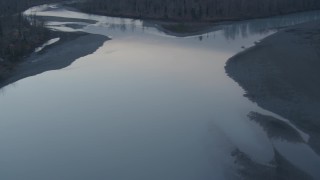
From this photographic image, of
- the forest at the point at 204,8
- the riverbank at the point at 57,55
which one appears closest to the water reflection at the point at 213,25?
the forest at the point at 204,8

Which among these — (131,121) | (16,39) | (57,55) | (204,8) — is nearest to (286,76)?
(131,121)

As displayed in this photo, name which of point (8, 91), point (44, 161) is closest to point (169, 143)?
point (44, 161)

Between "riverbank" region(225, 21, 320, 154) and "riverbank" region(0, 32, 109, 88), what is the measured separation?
11451 mm

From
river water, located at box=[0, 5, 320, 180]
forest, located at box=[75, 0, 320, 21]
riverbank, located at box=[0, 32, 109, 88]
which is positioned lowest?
river water, located at box=[0, 5, 320, 180]

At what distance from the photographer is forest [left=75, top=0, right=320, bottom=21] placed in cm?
5032

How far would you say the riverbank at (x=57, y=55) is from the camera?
2750 cm

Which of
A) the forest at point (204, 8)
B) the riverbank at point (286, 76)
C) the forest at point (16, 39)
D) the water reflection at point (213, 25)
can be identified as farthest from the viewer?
the forest at point (204, 8)

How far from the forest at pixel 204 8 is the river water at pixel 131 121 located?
1754 centimetres

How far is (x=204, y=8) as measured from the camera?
52406 mm

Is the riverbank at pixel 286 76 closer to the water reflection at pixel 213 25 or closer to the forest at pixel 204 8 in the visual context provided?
the water reflection at pixel 213 25

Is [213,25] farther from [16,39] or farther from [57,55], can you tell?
[16,39]

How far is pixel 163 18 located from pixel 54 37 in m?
14.5

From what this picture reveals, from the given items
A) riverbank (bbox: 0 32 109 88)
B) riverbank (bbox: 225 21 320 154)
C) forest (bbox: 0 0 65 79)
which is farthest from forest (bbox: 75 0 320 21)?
riverbank (bbox: 225 21 320 154)

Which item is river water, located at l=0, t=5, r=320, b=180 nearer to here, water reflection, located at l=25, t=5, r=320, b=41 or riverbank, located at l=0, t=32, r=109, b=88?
riverbank, located at l=0, t=32, r=109, b=88
